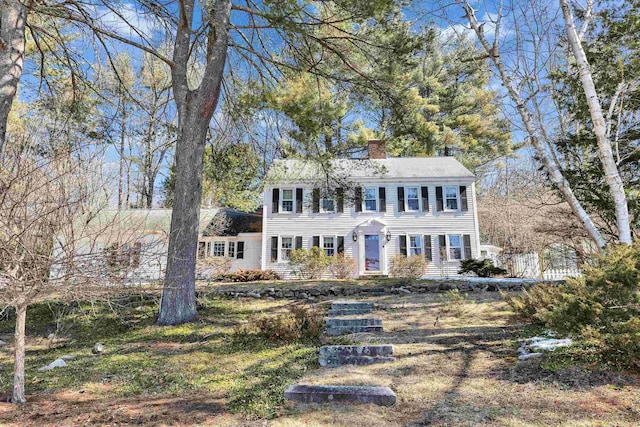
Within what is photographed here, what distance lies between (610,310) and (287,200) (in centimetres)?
1445

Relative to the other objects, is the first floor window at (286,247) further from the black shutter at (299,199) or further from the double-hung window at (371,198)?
the double-hung window at (371,198)

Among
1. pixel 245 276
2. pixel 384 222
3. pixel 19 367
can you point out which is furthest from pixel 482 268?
pixel 19 367

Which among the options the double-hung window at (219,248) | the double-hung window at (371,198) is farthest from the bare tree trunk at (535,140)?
the double-hung window at (219,248)

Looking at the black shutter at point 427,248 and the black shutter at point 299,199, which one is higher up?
the black shutter at point 299,199

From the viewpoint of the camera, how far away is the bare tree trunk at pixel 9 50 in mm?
4520

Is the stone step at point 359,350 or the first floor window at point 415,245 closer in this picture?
the stone step at point 359,350

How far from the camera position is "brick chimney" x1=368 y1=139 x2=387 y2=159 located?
58.7ft

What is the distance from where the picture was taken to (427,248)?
53.9ft

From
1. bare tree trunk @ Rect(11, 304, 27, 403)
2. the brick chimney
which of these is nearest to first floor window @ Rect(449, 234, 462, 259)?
the brick chimney

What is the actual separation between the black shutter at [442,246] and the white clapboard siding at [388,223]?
0.13 m

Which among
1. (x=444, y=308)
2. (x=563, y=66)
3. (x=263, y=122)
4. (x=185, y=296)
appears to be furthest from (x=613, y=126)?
(x=185, y=296)

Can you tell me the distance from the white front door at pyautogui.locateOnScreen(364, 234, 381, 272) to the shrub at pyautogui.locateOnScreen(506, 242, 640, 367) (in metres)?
12.8

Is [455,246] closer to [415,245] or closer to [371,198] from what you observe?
[415,245]

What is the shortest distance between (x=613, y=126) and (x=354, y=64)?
18.6ft
